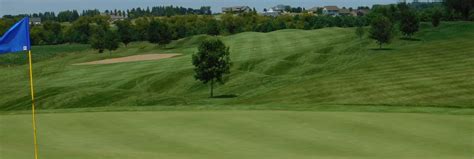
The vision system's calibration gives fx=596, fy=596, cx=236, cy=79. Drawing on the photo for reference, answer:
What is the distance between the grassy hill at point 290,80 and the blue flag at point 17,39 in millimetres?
14679

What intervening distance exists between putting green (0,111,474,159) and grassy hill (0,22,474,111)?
5540 mm

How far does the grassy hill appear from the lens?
41.2 meters

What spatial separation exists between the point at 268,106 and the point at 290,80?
27.2m

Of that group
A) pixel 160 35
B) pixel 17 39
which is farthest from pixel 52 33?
pixel 17 39

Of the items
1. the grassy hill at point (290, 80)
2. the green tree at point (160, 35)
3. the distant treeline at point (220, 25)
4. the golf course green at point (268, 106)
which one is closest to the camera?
the golf course green at point (268, 106)

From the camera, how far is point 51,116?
2469 centimetres

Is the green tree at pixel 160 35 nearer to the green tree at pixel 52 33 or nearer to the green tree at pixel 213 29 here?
the green tree at pixel 213 29

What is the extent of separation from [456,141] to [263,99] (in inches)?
1015

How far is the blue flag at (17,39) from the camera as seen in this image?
46.5 ft

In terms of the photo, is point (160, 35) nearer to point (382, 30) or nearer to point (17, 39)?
point (382, 30)

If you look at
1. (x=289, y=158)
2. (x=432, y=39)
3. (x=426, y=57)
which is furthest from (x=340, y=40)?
(x=289, y=158)

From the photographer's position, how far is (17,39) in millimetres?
14500

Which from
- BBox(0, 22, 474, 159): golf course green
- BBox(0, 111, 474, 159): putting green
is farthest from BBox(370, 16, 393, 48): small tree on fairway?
BBox(0, 111, 474, 159): putting green

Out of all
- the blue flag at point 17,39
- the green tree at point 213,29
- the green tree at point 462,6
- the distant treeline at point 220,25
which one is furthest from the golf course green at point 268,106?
the green tree at point 213,29
